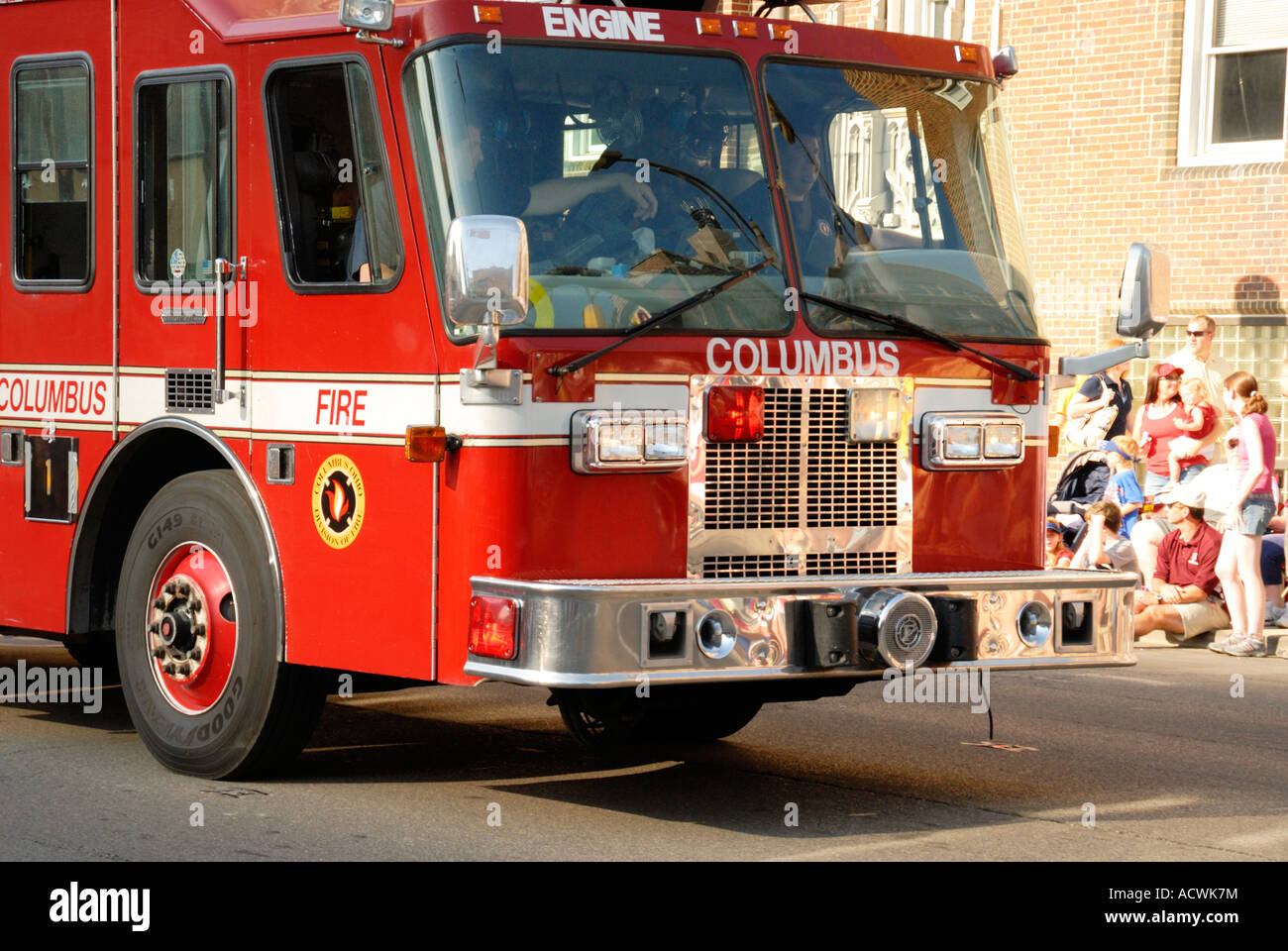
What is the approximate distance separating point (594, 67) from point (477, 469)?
1454 mm

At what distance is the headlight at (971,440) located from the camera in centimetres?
738

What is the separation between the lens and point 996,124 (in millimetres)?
7969

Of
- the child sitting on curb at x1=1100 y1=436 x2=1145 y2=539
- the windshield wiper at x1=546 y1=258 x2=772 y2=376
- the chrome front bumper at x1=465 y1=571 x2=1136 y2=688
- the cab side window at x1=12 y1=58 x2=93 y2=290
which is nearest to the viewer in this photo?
the chrome front bumper at x1=465 y1=571 x2=1136 y2=688

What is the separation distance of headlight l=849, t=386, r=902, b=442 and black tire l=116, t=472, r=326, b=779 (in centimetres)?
215

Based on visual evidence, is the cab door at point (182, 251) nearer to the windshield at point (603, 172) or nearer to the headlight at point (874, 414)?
the windshield at point (603, 172)

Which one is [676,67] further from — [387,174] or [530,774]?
[530,774]

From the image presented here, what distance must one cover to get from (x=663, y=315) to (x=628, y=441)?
43cm

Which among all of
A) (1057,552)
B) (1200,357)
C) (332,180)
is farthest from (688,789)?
(1200,357)

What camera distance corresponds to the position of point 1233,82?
688 inches

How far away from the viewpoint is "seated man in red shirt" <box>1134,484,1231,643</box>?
42.9 feet

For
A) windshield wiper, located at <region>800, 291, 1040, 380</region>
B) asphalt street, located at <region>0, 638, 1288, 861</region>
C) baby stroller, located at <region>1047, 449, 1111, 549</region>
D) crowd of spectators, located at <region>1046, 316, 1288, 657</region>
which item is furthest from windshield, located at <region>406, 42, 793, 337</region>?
baby stroller, located at <region>1047, 449, 1111, 549</region>

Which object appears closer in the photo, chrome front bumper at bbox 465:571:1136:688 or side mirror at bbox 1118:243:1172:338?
chrome front bumper at bbox 465:571:1136:688

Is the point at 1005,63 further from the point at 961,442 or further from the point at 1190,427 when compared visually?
the point at 1190,427

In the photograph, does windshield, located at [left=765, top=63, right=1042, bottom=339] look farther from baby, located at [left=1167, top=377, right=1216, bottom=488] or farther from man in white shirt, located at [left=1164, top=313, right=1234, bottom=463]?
man in white shirt, located at [left=1164, top=313, right=1234, bottom=463]
